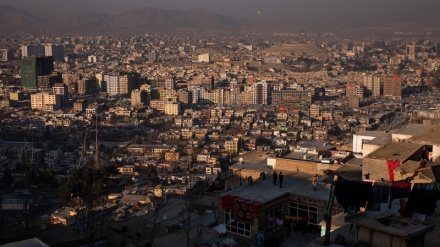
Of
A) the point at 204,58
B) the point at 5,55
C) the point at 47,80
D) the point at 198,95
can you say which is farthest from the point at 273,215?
the point at 5,55

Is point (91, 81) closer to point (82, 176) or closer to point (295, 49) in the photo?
point (82, 176)

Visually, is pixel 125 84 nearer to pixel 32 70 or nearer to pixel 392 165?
pixel 32 70

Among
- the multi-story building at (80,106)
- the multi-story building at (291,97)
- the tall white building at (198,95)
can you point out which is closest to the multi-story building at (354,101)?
the multi-story building at (291,97)

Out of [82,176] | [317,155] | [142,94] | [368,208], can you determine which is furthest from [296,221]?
[142,94]

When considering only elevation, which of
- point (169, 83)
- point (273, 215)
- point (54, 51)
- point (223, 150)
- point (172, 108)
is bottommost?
point (223, 150)

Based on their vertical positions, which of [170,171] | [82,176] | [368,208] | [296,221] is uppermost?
[368,208]

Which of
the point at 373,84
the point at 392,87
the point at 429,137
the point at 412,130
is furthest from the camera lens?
the point at 373,84

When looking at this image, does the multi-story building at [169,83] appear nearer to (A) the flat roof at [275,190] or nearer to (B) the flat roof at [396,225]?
(A) the flat roof at [275,190]
